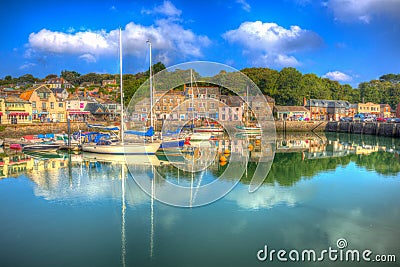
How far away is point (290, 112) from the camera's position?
6419 centimetres

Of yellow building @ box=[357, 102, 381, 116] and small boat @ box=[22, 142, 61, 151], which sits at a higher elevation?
yellow building @ box=[357, 102, 381, 116]

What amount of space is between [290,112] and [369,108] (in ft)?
68.3

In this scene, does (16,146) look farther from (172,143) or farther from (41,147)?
(172,143)

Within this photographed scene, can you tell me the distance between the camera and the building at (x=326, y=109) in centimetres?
6812

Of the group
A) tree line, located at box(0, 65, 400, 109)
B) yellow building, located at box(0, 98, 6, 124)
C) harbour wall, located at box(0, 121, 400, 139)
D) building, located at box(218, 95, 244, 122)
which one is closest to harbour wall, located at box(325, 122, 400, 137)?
harbour wall, located at box(0, 121, 400, 139)

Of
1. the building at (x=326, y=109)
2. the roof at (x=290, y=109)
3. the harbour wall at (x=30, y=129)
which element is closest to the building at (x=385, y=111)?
the building at (x=326, y=109)

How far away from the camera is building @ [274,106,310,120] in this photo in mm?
63750

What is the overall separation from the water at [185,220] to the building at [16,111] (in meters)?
26.1

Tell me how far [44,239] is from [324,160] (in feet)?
68.0

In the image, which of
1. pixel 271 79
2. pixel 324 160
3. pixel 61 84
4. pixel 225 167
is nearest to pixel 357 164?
pixel 324 160

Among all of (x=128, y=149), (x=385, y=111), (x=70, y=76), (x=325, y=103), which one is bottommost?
(x=128, y=149)

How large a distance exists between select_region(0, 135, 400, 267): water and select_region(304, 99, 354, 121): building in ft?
163

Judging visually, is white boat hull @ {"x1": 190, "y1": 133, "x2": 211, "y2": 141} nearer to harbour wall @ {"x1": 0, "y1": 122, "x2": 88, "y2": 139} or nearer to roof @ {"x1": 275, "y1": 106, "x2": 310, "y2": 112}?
harbour wall @ {"x1": 0, "y1": 122, "x2": 88, "y2": 139}

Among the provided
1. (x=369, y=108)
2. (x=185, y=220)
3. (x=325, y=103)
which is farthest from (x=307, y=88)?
(x=185, y=220)
